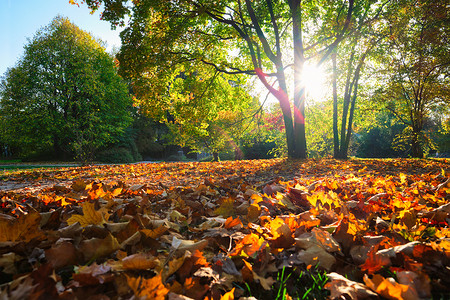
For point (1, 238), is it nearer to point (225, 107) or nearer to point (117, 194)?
point (117, 194)

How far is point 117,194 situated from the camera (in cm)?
211

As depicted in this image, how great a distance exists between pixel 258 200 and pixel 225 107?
10275 millimetres

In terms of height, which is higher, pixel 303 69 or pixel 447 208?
pixel 303 69

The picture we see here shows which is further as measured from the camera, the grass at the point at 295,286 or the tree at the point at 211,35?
the tree at the point at 211,35

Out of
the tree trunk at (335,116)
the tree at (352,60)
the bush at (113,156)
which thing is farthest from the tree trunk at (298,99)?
the bush at (113,156)

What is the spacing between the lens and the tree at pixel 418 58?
25.5ft

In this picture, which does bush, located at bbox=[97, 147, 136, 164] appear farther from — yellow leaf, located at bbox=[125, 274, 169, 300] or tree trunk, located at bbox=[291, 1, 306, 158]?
yellow leaf, located at bbox=[125, 274, 169, 300]

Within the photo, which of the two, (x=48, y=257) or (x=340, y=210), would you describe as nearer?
(x=48, y=257)

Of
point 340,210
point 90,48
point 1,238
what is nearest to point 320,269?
point 340,210

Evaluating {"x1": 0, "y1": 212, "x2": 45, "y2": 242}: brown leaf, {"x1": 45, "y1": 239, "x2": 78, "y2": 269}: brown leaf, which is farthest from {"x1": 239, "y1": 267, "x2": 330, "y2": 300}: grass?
{"x1": 0, "y1": 212, "x2": 45, "y2": 242}: brown leaf

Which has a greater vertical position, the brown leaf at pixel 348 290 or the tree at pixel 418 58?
the tree at pixel 418 58

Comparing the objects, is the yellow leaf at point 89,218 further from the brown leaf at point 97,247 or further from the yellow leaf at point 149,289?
the yellow leaf at point 149,289

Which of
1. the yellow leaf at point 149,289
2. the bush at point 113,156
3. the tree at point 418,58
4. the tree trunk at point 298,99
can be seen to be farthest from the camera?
the bush at point 113,156

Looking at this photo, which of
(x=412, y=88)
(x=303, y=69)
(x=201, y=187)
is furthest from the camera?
(x=412, y=88)
